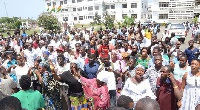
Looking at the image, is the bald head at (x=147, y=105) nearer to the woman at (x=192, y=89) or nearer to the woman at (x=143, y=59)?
the woman at (x=192, y=89)

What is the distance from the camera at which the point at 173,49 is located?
8609 millimetres

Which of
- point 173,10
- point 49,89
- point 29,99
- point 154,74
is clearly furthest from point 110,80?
point 173,10

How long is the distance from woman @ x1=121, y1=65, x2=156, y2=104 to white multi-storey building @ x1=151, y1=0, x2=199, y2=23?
48079 mm

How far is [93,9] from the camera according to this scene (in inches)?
2557

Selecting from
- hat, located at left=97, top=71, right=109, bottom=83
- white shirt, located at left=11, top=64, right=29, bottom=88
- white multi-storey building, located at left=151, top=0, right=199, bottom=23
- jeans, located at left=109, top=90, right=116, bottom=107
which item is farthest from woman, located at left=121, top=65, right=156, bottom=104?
white multi-storey building, located at left=151, top=0, right=199, bottom=23

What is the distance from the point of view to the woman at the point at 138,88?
15.5 feet

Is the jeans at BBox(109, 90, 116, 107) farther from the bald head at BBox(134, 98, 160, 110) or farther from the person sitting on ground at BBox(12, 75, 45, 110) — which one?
the bald head at BBox(134, 98, 160, 110)

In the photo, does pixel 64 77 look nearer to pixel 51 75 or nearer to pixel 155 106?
pixel 51 75

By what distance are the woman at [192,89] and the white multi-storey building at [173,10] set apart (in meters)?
47.9

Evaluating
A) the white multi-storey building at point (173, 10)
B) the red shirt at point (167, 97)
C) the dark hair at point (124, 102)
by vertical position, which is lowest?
the red shirt at point (167, 97)

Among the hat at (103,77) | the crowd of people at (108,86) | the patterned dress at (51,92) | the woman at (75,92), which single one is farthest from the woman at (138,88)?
the patterned dress at (51,92)

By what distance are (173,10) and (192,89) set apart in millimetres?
50092

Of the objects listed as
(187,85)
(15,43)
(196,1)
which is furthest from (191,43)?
(196,1)

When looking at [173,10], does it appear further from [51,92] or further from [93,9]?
[51,92]
